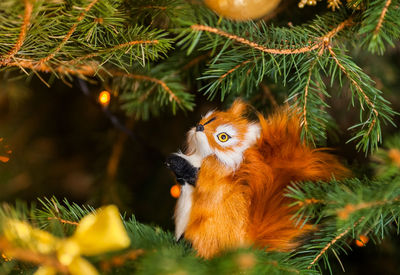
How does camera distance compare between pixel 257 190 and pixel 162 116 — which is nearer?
pixel 257 190

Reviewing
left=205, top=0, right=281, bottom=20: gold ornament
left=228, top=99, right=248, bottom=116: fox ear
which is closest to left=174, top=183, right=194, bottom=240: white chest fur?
left=228, top=99, right=248, bottom=116: fox ear

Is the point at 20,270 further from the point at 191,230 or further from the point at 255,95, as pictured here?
the point at 255,95

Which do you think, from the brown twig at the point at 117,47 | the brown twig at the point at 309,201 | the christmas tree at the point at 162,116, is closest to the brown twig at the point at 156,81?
the christmas tree at the point at 162,116

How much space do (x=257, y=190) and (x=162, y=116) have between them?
498 millimetres

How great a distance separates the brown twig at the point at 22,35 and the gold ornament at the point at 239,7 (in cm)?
22

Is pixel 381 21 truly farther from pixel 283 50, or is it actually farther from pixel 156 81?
pixel 156 81

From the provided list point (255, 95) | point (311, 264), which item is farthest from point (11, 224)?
point (255, 95)

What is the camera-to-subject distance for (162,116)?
956 millimetres

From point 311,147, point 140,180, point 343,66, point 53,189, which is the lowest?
point 53,189

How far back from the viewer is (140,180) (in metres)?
0.98

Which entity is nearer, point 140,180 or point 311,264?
point 311,264

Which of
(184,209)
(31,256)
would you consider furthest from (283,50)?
(31,256)

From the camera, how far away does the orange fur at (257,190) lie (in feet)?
1.61

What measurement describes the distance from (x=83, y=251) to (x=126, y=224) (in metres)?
0.15
